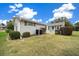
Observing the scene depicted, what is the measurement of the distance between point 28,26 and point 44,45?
44 cm

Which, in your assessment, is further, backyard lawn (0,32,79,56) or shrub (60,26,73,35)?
shrub (60,26,73,35)

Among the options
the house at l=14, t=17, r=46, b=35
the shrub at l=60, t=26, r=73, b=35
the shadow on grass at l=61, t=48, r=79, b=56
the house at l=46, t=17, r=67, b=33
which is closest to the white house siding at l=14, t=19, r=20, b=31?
the house at l=14, t=17, r=46, b=35

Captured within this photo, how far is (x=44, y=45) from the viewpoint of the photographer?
18.9ft

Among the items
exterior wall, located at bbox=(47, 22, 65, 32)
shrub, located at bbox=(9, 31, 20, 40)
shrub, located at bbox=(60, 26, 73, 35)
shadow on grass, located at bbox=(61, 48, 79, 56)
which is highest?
exterior wall, located at bbox=(47, 22, 65, 32)

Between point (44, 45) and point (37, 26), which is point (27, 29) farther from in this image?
point (44, 45)

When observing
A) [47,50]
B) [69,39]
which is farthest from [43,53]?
[69,39]

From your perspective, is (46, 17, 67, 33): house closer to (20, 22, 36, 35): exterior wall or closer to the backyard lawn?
the backyard lawn

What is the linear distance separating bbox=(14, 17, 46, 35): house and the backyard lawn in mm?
109

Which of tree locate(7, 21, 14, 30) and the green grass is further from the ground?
tree locate(7, 21, 14, 30)

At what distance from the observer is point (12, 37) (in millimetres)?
5762

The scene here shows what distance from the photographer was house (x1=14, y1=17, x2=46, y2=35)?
18.9 ft

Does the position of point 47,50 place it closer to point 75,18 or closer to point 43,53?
point 43,53

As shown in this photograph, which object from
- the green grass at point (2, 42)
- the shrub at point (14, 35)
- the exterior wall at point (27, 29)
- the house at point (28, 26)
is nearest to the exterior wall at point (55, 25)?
the house at point (28, 26)

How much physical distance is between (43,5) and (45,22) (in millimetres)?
313
